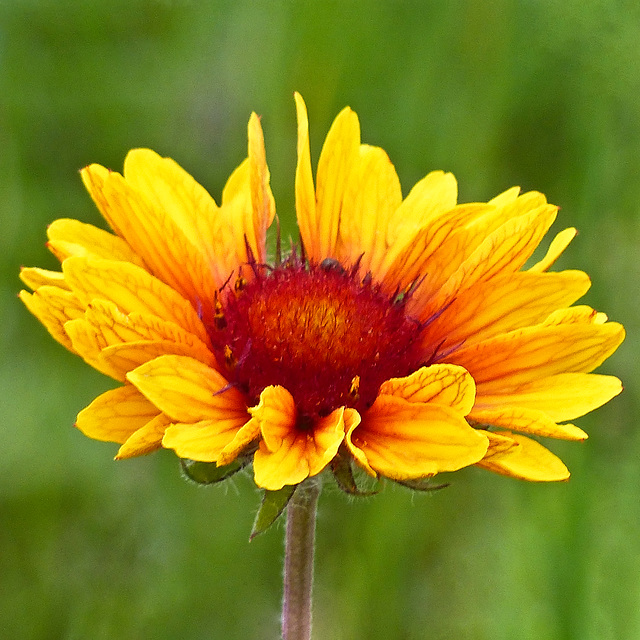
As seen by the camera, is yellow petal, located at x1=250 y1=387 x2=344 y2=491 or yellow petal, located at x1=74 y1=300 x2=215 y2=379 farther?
yellow petal, located at x1=74 y1=300 x2=215 y2=379

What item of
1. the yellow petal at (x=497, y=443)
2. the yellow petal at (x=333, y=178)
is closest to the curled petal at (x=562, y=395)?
the yellow petal at (x=497, y=443)

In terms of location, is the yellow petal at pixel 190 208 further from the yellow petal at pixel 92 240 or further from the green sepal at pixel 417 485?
the green sepal at pixel 417 485

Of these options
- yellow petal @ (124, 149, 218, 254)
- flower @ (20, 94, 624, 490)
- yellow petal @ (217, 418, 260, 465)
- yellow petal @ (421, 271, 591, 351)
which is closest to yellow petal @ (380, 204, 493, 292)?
flower @ (20, 94, 624, 490)

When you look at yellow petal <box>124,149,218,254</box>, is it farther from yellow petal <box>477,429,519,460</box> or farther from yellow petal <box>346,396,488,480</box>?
yellow petal <box>477,429,519,460</box>

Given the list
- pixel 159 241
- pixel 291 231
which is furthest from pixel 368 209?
pixel 291 231

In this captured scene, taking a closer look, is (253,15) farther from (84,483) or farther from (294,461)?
(294,461)

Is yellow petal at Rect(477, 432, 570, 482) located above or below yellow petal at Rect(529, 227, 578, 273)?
below

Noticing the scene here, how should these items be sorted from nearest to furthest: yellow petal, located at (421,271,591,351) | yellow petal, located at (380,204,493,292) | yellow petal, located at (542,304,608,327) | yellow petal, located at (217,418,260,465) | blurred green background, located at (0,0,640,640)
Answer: yellow petal, located at (217,418,260,465) → yellow petal, located at (542,304,608,327) → yellow petal, located at (421,271,591,351) → yellow petal, located at (380,204,493,292) → blurred green background, located at (0,0,640,640)
